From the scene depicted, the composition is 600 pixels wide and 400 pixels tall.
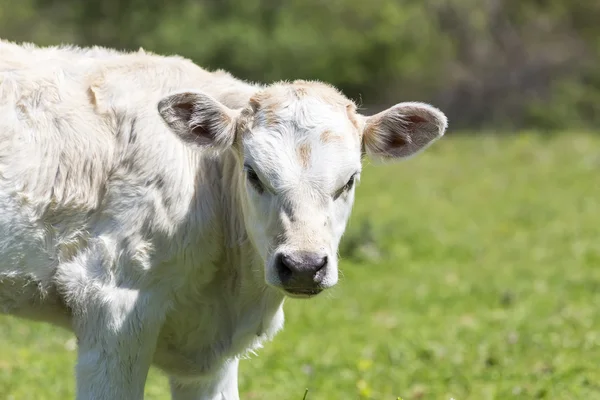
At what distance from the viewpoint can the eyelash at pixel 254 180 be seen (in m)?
4.57

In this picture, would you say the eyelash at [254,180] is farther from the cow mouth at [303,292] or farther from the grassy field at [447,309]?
the grassy field at [447,309]

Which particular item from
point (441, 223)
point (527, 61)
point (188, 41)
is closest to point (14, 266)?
point (441, 223)

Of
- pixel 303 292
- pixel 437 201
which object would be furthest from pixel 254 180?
pixel 437 201

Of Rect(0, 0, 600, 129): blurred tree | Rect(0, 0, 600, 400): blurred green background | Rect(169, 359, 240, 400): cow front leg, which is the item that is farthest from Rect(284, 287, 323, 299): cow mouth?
Rect(0, 0, 600, 129): blurred tree

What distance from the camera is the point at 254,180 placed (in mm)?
4598

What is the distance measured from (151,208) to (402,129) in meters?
1.37

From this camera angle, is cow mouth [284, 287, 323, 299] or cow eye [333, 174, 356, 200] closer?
cow mouth [284, 287, 323, 299]

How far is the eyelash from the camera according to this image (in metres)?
4.57

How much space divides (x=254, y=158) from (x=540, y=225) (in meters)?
9.23

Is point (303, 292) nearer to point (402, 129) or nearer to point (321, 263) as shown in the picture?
point (321, 263)

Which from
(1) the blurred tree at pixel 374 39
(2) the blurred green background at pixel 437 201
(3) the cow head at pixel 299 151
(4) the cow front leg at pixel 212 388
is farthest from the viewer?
(1) the blurred tree at pixel 374 39

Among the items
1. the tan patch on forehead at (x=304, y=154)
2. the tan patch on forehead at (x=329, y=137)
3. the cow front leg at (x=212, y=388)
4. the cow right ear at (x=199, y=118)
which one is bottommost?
the cow front leg at (x=212, y=388)

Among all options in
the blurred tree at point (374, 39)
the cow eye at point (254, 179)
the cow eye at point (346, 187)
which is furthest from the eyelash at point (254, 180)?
the blurred tree at point (374, 39)

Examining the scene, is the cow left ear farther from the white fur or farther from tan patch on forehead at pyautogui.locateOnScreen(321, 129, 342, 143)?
tan patch on forehead at pyautogui.locateOnScreen(321, 129, 342, 143)
